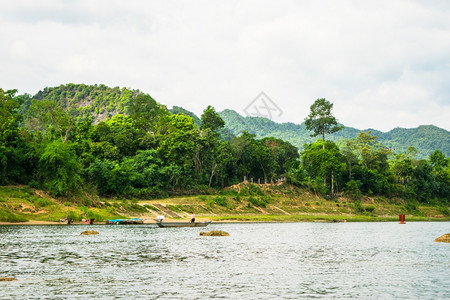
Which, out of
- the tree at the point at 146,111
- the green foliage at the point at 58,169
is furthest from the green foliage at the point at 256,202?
the green foliage at the point at 58,169

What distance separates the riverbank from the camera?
7625cm

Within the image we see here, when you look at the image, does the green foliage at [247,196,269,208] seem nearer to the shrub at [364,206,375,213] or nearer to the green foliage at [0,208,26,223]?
the shrub at [364,206,375,213]

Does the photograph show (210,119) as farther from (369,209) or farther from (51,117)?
(369,209)

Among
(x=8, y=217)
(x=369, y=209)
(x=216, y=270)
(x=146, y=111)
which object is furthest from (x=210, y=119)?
(x=216, y=270)

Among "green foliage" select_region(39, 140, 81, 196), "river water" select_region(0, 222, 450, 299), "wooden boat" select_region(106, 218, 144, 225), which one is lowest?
"river water" select_region(0, 222, 450, 299)

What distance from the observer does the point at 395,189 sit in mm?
149750

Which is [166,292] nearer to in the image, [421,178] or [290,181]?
[290,181]

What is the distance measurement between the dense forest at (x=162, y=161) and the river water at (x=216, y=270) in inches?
1495

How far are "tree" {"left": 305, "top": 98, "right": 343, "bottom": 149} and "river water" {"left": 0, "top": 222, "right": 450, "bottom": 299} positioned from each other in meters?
103

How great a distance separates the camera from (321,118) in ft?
500

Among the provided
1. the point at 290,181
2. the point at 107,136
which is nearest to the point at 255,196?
the point at 290,181

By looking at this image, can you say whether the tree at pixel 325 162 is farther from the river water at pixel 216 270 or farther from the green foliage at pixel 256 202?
the river water at pixel 216 270

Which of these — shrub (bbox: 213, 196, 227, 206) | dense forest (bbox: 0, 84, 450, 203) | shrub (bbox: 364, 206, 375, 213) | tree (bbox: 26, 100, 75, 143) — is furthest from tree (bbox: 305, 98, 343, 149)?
tree (bbox: 26, 100, 75, 143)

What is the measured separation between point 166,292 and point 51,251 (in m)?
20.6
